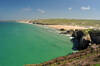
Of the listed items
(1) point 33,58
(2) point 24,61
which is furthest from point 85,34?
(2) point 24,61

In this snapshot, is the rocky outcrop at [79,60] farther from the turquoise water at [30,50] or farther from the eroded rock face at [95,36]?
the eroded rock face at [95,36]

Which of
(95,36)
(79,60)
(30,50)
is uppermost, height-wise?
(95,36)

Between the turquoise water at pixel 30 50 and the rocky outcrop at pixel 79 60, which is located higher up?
the rocky outcrop at pixel 79 60

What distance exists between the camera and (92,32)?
49562 millimetres

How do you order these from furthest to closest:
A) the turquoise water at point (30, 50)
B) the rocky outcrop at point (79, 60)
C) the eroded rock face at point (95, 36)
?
1. the eroded rock face at point (95, 36)
2. the turquoise water at point (30, 50)
3. the rocky outcrop at point (79, 60)

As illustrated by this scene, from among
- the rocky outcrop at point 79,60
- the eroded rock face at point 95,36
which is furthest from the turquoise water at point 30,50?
the eroded rock face at point 95,36

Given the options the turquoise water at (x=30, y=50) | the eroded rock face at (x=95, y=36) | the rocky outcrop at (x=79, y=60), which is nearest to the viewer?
the rocky outcrop at (x=79, y=60)

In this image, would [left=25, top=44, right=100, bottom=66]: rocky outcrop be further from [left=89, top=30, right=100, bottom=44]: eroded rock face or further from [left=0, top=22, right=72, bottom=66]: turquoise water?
[left=89, top=30, right=100, bottom=44]: eroded rock face

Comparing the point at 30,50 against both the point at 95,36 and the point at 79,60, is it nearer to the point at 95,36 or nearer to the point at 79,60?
the point at 95,36

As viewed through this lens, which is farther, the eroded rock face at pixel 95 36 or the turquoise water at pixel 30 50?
the eroded rock face at pixel 95 36

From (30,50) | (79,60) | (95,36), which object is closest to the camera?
(79,60)

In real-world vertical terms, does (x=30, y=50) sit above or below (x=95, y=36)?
below

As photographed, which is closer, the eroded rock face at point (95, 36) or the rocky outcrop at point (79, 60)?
the rocky outcrop at point (79, 60)

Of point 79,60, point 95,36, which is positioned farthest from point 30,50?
point 79,60
